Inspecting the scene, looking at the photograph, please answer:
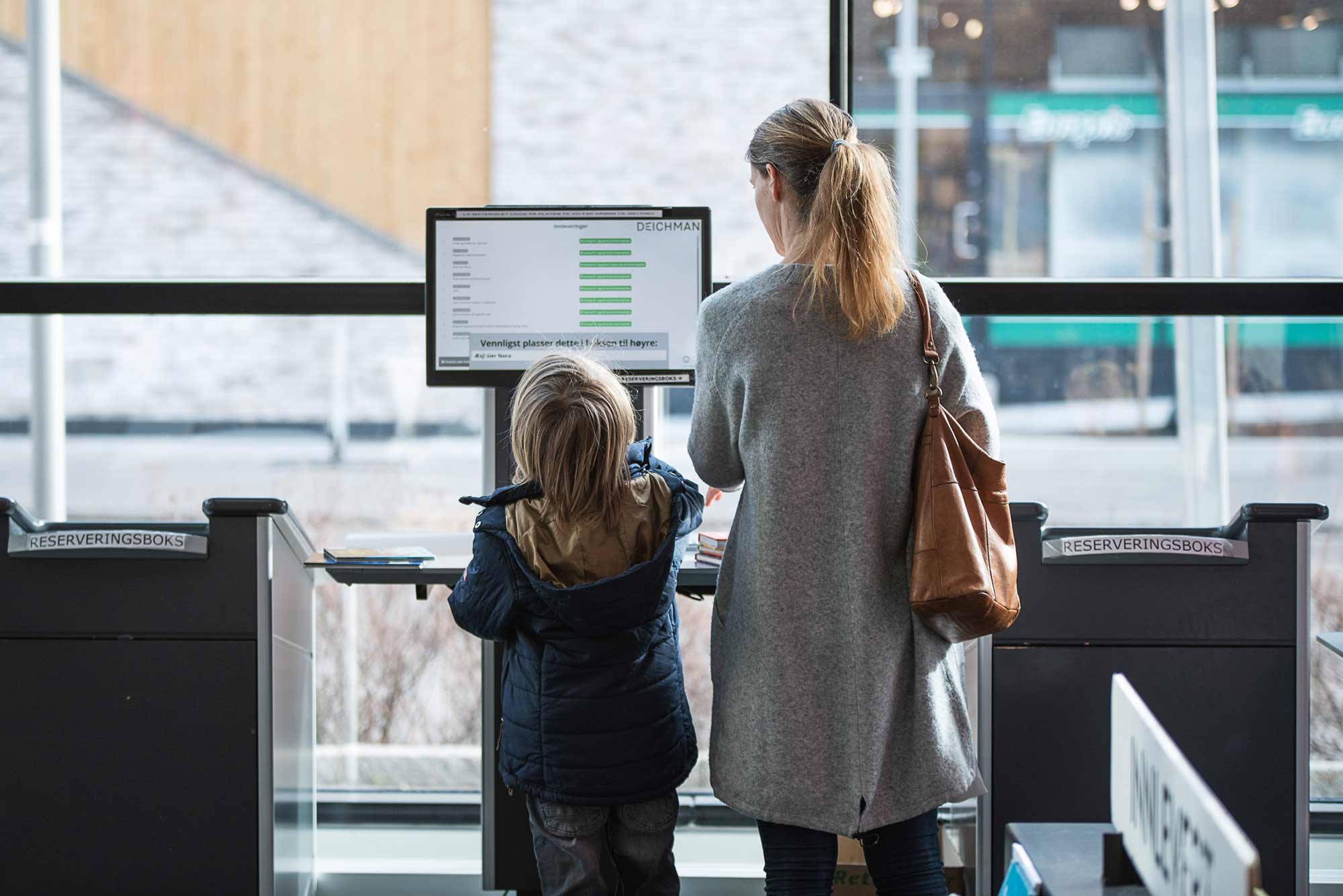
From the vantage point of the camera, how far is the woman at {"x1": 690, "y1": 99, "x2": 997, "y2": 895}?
58.3 inches

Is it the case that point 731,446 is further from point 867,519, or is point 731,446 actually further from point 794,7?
point 794,7

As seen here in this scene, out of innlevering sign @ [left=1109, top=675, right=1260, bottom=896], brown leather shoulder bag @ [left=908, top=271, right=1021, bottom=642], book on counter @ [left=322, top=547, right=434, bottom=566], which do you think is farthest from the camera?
book on counter @ [left=322, top=547, right=434, bottom=566]

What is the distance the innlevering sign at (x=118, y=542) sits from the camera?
2.15 m

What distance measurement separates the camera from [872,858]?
1561 mm

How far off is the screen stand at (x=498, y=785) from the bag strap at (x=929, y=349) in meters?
0.92

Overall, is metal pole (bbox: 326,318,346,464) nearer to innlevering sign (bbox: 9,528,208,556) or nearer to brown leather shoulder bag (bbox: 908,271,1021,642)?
innlevering sign (bbox: 9,528,208,556)

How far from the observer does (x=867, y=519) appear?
1.49 metres

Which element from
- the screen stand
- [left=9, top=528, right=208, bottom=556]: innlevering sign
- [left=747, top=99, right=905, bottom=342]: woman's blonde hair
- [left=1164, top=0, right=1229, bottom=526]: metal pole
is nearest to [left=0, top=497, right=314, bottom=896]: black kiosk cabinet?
[left=9, top=528, right=208, bottom=556]: innlevering sign

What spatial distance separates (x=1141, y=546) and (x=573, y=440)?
1.13 m

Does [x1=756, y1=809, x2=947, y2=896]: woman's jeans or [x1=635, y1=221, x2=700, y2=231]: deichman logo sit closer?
[x1=756, y1=809, x2=947, y2=896]: woman's jeans

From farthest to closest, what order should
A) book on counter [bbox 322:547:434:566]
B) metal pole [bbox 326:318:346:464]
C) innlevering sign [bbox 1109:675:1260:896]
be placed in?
metal pole [bbox 326:318:346:464] < book on counter [bbox 322:547:434:566] < innlevering sign [bbox 1109:675:1260:896]

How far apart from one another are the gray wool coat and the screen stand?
0.86m

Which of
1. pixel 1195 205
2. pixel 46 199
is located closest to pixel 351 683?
pixel 46 199

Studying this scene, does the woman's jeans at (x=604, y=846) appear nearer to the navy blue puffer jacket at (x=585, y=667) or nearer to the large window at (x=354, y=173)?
the navy blue puffer jacket at (x=585, y=667)
